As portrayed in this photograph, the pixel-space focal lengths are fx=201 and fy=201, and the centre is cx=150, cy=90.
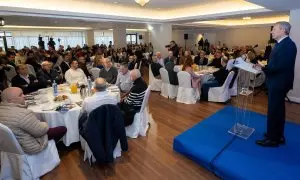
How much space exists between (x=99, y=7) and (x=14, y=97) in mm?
5705

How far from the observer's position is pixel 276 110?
273cm

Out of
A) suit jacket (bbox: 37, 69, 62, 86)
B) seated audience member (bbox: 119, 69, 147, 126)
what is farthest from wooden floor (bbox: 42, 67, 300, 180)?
suit jacket (bbox: 37, 69, 62, 86)

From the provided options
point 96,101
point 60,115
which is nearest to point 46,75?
point 60,115

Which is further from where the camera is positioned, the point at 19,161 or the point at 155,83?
the point at 155,83

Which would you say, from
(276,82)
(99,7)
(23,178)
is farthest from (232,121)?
(99,7)

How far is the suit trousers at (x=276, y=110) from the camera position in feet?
8.78

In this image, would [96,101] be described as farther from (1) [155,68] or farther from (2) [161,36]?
(2) [161,36]

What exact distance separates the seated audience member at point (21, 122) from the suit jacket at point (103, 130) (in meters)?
0.53

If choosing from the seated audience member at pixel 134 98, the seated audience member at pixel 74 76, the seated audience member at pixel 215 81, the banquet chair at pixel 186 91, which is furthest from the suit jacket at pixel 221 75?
the seated audience member at pixel 74 76

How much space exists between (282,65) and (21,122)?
313 cm

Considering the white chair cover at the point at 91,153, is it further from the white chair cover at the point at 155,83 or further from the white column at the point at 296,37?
the white column at the point at 296,37

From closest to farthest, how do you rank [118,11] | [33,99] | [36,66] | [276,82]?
[276,82] < [33,99] < [36,66] < [118,11]

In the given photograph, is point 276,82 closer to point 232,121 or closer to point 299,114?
point 232,121

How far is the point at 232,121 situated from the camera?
150 inches
